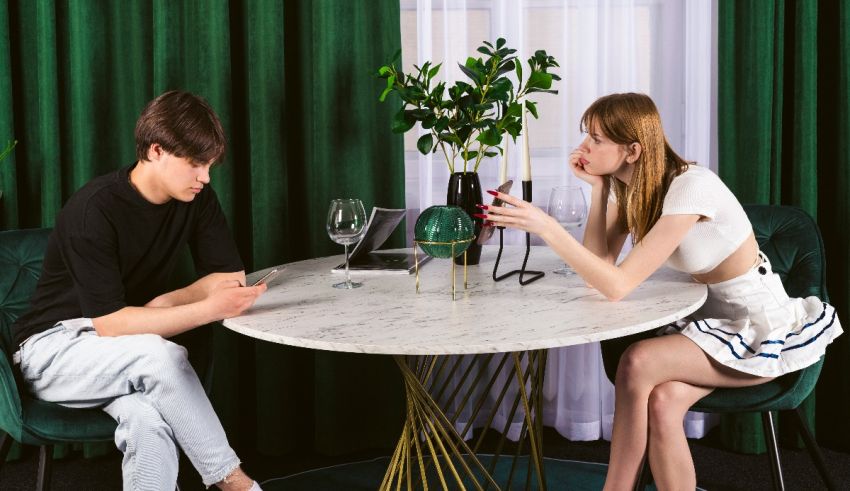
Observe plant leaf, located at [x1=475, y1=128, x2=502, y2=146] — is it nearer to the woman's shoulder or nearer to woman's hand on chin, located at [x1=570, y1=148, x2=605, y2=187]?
woman's hand on chin, located at [x1=570, y1=148, x2=605, y2=187]

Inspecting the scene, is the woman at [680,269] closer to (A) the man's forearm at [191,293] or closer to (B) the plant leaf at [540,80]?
(B) the plant leaf at [540,80]

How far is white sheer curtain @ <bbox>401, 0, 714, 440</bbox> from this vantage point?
2.98 meters

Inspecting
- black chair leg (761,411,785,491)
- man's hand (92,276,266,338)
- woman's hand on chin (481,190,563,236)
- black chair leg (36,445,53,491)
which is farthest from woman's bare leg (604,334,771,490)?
black chair leg (36,445,53,491)

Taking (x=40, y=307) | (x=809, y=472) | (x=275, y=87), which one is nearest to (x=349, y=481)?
(x=40, y=307)

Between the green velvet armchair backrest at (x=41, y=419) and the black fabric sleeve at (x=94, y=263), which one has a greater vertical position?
the black fabric sleeve at (x=94, y=263)

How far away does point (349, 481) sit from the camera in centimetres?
279

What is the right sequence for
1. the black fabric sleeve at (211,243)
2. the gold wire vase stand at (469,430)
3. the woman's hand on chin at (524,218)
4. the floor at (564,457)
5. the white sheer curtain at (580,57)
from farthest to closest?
the white sheer curtain at (580,57), the floor at (564,457), the black fabric sleeve at (211,243), the gold wire vase stand at (469,430), the woman's hand on chin at (524,218)

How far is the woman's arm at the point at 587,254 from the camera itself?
6.20ft

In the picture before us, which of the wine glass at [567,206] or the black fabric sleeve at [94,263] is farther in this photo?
the wine glass at [567,206]

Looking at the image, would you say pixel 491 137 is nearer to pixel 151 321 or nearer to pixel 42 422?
pixel 151 321

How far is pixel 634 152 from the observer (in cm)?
220

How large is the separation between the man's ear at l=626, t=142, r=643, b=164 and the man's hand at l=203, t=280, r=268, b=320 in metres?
1.05

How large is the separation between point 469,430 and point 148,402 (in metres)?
1.43

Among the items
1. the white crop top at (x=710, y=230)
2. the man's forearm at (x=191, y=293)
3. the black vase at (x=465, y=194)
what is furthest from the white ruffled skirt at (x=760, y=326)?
the man's forearm at (x=191, y=293)
